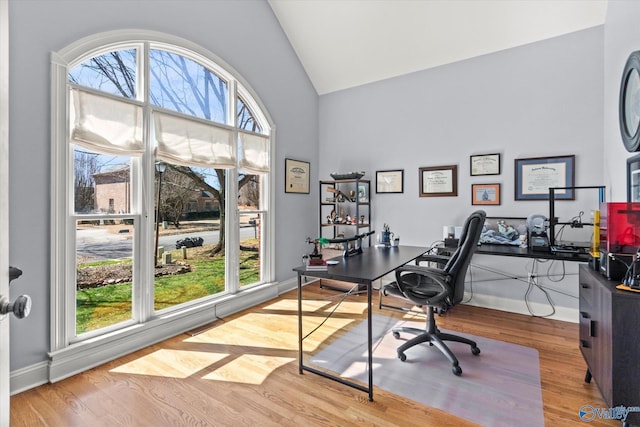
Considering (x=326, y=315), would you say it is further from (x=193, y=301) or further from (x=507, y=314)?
(x=507, y=314)

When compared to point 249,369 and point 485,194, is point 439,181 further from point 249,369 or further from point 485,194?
point 249,369

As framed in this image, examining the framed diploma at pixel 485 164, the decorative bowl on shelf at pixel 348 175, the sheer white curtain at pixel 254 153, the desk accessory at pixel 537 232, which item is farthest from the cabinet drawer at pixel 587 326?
the sheer white curtain at pixel 254 153

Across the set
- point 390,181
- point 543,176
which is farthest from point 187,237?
point 543,176

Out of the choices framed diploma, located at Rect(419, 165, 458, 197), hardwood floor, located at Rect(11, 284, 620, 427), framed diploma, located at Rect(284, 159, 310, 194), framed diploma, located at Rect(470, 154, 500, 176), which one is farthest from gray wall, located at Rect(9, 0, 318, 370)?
framed diploma, located at Rect(470, 154, 500, 176)

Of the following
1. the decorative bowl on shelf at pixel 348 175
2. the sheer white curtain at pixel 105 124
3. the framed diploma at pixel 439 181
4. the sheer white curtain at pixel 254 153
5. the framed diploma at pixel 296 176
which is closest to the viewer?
the sheer white curtain at pixel 105 124

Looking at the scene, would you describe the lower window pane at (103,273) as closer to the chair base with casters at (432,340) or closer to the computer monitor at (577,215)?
the chair base with casters at (432,340)

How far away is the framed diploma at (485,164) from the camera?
3.52m

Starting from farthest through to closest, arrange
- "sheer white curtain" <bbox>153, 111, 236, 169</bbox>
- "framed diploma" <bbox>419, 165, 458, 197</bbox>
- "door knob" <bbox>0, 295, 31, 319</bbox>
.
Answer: "framed diploma" <bbox>419, 165, 458, 197</bbox>
"sheer white curtain" <bbox>153, 111, 236, 169</bbox>
"door knob" <bbox>0, 295, 31, 319</bbox>

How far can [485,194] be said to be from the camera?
3.59 metres

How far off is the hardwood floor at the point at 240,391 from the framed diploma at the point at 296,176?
2.08 m

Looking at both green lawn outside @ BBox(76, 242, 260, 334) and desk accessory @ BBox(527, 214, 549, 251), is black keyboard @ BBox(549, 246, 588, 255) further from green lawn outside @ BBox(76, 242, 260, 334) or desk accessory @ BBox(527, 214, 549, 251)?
green lawn outside @ BBox(76, 242, 260, 334)

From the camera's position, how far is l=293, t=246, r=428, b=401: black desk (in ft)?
6.40

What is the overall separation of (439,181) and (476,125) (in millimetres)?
761

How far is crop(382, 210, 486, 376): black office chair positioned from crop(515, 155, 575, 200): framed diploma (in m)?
1.58
